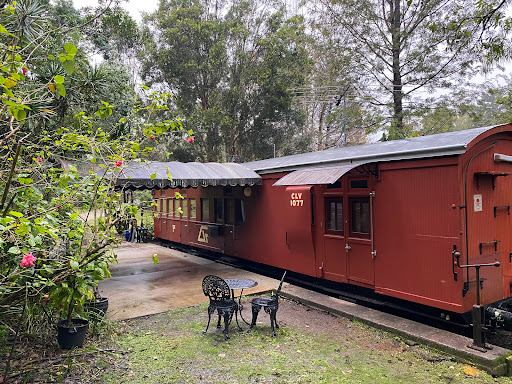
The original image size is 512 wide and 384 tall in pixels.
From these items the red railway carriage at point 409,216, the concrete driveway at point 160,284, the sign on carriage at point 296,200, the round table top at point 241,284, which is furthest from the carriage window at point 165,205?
the round table top at point 241,284

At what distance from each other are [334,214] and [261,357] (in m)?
3.45

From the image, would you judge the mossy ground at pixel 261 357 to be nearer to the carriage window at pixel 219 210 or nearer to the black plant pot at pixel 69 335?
the black plant pot at pixel 69 335

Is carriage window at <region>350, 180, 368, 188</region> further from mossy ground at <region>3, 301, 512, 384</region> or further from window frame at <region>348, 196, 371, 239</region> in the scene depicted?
mossy ground at <region>3, 301, 512, 384</region>

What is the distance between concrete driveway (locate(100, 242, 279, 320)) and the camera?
6.58 metres

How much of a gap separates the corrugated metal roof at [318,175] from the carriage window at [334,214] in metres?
0.70

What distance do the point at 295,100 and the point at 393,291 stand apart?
15751 mm

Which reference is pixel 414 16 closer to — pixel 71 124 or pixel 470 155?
pixel 470 155

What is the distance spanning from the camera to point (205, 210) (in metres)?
12.1

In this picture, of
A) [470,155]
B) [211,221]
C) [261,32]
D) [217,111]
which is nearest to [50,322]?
[470,155]

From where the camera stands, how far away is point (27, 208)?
418cm

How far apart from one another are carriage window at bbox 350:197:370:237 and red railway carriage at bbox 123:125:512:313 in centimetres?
2

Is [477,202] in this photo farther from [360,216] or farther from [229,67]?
[229,67]

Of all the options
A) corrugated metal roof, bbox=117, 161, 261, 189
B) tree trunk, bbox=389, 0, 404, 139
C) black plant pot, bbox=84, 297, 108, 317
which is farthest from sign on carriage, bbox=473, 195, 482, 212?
tree trunk, bbox=389, 0, 404, 139

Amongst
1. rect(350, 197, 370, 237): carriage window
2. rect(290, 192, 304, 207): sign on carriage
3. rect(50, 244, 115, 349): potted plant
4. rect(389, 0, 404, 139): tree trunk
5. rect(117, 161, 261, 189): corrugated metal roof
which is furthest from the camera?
rect(389, 0, 404, 139): tree trunk
